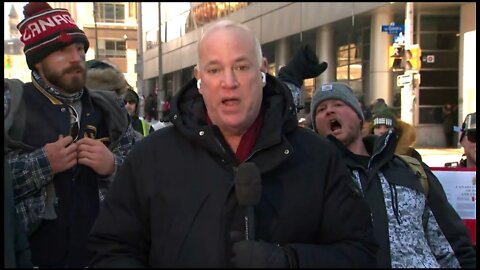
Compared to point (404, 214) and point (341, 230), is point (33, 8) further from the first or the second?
point (404, 214)

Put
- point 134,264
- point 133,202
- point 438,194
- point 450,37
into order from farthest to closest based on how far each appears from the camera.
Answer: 1. point 450,37
2. point 438,194
3. point 133,202
4. point 134,264

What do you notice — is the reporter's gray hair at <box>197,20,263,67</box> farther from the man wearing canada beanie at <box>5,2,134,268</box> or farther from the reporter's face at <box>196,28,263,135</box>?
the man wearing canada beanie at <box>5,2,134,268</box>

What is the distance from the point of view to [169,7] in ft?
144

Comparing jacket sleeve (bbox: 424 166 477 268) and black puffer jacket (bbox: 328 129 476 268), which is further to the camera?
jacket sleeve (bbox: 424 166 477 268)

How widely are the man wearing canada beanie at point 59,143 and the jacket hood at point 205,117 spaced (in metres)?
0.63

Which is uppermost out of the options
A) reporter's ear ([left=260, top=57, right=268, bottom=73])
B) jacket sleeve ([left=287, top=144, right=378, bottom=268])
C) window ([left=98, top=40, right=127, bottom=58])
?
window ([left=98, top=40, right=127, bottom=58])

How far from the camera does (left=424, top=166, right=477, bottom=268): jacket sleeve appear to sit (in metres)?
2.94

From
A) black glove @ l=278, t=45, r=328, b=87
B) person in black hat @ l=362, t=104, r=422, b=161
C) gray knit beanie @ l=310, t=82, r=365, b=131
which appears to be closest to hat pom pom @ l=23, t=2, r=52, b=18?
gray knit beanie @ l=310, t=82, r=365, b=131

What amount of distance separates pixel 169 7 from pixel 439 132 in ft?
93.8

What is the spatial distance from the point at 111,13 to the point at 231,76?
5616cm

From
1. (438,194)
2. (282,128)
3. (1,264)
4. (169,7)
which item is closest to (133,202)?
(1,264)

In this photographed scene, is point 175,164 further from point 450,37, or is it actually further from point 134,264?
point 450,37

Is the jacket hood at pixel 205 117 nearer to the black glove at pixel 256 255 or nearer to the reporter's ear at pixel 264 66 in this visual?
the reporter's ear at pixel 264 66

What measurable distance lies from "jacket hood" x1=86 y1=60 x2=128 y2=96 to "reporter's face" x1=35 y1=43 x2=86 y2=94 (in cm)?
116
